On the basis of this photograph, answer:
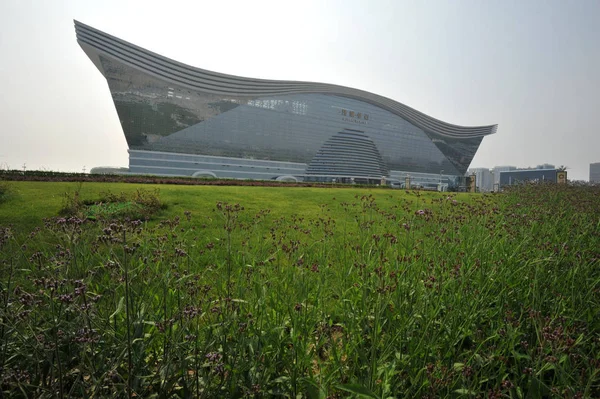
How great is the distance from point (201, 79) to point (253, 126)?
1667cm

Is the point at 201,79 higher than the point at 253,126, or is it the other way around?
the point at 201,79

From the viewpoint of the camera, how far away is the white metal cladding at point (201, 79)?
64062 millimetres

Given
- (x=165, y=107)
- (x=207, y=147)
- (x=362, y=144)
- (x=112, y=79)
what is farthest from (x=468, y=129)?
(x=112, y=79)

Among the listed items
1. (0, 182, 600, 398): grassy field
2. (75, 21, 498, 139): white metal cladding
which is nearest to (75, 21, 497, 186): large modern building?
(75, 21, 498, 139): white metal cladding

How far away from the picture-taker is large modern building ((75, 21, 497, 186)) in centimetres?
6612

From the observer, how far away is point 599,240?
4.99 m

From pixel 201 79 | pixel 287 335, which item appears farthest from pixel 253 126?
pixel 287 335

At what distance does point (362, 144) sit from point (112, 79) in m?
67.7

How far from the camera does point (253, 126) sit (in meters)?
78.4

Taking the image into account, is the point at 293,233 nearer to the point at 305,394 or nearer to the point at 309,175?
the point at 305,394

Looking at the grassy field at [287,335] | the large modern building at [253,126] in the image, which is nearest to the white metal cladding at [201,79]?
the large modern building at [253,126]

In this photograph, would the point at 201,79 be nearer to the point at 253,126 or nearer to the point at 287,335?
the point at 253,126

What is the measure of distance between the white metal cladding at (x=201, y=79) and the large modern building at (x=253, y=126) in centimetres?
22

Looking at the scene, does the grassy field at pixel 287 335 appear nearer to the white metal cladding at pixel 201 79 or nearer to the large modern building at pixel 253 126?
the large modern building at pixel 253 126
